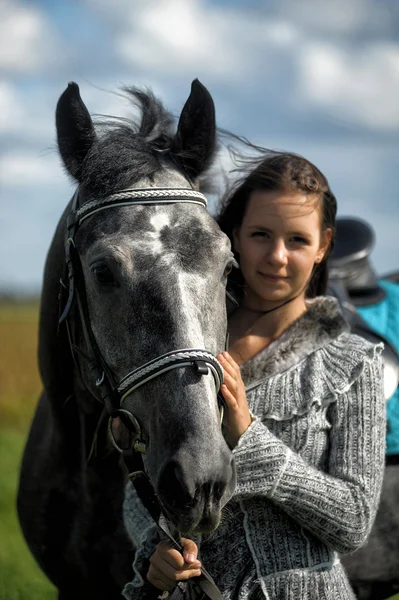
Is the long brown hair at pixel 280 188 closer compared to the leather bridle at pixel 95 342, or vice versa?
the leather bridle at pixel 95 342

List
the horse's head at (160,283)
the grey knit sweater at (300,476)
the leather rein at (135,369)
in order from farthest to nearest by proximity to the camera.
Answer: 1. the grey knit sweater at (300,476)
2. the leather rein at (135,369)
3. the horse's head at (160,283)

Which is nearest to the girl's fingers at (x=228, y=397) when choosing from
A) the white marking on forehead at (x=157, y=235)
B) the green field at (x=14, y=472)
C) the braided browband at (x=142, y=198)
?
the white marking on forehead at (x=157, y=235)

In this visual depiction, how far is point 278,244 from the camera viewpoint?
2838 millimetres

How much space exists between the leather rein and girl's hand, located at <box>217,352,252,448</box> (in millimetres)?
38

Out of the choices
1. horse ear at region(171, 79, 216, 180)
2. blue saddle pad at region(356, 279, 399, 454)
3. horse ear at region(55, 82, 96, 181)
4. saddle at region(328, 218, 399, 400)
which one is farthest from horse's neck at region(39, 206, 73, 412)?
blue saddle pad at region(356, 279, 399, 454)

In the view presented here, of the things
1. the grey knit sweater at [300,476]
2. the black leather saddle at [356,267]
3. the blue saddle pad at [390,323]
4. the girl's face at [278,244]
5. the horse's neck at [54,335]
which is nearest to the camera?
the grey knit sweater at [300,476]

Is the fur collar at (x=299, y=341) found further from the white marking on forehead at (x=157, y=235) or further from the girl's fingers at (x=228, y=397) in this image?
the white marking on forehead at (x=157, y=235)

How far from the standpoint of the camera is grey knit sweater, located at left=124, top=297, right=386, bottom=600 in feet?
8.25

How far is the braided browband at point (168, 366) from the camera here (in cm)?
224

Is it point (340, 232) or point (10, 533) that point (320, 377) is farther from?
point (10, 533)

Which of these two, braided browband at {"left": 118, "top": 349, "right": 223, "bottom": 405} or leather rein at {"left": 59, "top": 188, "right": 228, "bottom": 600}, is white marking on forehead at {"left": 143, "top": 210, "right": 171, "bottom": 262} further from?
braided browband at {"left": 118, "top": 349, "right": 223, "bottom": 405}

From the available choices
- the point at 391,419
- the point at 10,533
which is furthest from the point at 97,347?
the point at 10,533

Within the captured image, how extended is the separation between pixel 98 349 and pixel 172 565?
29.5 inches

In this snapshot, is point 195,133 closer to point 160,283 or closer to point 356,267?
point 160,283
